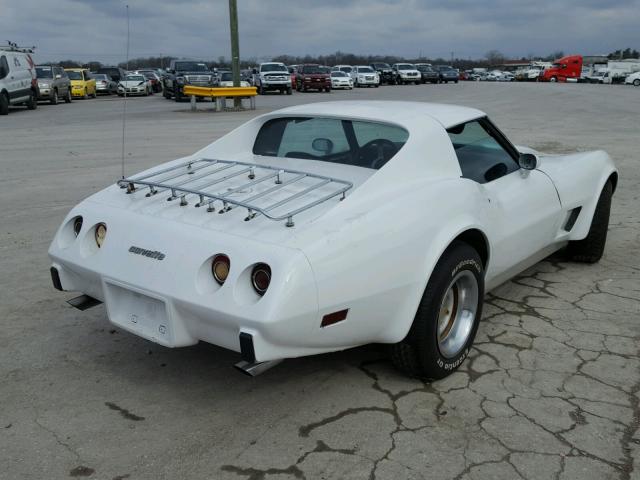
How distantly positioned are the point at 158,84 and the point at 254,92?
19322 mm

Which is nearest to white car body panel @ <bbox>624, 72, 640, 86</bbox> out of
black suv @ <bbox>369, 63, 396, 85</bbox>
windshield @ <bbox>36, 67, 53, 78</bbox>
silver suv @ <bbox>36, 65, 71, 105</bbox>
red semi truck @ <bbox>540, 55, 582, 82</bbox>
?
red semi truck @ <bbox>540, 55, 582, 82</bbox>

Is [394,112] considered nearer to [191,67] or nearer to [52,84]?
[52,84]

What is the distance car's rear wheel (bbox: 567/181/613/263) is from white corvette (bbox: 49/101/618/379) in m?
0.84

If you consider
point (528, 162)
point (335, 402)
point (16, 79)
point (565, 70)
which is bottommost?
point (335, 402)

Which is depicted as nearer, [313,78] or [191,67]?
[191,67]

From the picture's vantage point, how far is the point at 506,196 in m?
3.70

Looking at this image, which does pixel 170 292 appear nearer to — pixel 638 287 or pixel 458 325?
pixel 458 325

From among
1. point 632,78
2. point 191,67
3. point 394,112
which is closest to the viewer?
point 394,112

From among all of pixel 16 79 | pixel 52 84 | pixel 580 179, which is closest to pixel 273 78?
pixel 52 84

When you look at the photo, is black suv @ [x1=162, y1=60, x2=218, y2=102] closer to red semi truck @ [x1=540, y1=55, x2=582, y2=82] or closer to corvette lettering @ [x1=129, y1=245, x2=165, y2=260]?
corvette lettering @ [x1=129, y1=245, x2=165, y2=260]

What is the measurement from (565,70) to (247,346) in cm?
6242

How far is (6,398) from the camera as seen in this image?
10.0ft

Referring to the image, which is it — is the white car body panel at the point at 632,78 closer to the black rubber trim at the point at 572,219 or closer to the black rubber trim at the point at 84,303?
the black rubber trim at the point at 572,219

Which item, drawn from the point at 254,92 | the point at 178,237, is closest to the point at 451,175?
the point at 178,237
